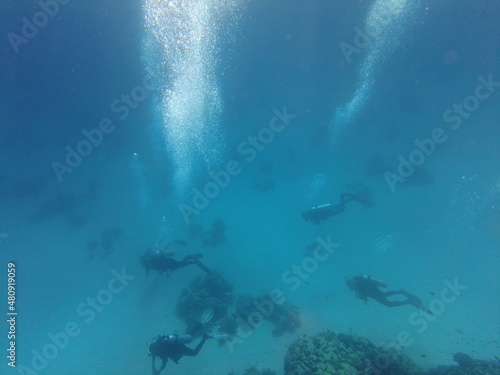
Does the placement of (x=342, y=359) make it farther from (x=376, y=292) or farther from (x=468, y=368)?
(x=376, y=292)

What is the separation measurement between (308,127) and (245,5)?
18682 mm

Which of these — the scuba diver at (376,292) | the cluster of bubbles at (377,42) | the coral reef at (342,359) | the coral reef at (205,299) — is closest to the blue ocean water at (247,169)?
the cluster of bubbles at (377,42)

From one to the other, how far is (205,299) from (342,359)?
8.58m

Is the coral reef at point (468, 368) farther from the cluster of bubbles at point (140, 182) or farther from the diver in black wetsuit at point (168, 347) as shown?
the cluster of bubbles at point (140, 182)

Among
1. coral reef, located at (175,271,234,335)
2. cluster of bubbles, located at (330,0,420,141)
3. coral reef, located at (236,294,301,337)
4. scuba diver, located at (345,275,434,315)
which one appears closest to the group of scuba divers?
scuba diver, located at (345,275,434,315)

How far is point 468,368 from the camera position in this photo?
28.6 feet

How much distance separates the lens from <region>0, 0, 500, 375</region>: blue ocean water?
14945mm

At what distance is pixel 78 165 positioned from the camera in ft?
122

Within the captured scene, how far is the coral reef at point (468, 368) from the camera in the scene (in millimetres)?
8383

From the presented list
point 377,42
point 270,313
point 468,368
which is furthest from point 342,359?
point 377,42

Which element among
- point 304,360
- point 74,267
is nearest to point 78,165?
point 74,267

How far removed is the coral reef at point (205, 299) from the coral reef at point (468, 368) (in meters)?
9.52

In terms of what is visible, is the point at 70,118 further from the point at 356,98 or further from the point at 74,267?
the point at 356,98

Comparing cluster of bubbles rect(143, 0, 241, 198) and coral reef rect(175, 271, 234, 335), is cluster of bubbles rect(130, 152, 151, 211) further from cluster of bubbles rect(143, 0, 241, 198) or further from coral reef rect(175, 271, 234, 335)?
coral reef rect(175, 271, 234, 335)
